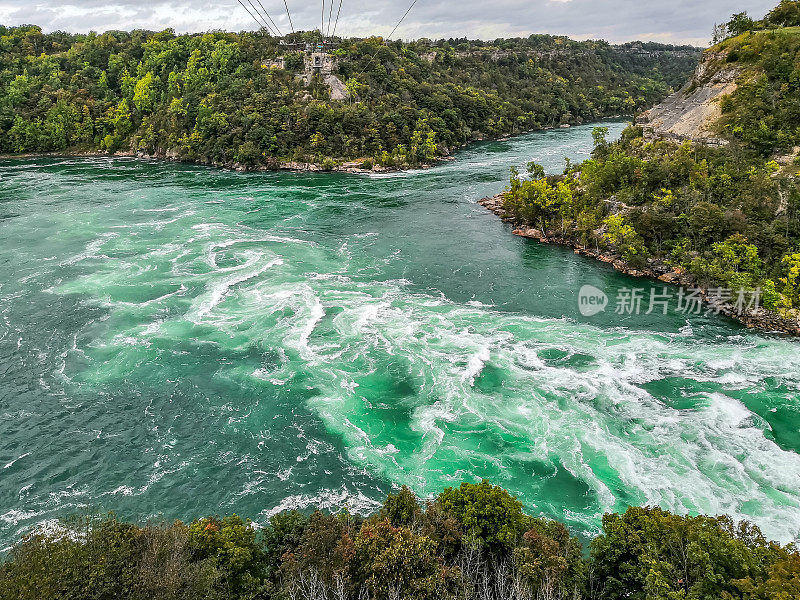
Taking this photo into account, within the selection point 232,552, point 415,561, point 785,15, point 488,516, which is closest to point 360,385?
point 488,516

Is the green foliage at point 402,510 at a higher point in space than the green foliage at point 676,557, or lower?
lower

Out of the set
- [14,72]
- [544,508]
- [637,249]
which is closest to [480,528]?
[544,508]

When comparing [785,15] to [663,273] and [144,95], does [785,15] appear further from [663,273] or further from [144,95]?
[144,95]

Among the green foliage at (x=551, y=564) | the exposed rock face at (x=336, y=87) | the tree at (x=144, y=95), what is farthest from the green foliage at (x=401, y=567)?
the tree at (x=144, y=95)

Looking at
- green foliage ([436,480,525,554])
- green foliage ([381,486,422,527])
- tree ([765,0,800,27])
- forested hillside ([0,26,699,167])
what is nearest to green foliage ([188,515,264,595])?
green foliage ([381,486,422,527])

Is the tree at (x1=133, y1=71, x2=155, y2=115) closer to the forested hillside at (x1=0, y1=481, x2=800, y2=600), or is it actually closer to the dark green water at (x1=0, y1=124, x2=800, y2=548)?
the dark green water at (x1=0, y1=124, x2=800, y2=548)

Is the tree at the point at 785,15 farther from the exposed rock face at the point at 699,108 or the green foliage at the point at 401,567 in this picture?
the green foliage at the point at 401,567
